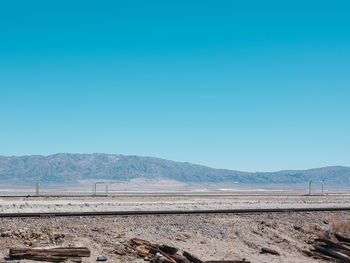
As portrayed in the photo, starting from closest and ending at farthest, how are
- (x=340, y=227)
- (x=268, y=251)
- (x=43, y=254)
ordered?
(x=43, y=254)
(x=268, y=251)
(x=340, y=227)

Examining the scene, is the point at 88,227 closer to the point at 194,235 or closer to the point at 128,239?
the point at 128,239

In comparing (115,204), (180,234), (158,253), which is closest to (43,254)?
(158,253)

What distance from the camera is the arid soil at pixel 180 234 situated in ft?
44.5

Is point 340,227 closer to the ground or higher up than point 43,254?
closer to the ground

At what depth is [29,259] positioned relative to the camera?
11.8m

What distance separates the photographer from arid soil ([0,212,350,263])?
534 inches

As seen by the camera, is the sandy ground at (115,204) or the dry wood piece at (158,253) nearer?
the dry wood piece at (158,253)

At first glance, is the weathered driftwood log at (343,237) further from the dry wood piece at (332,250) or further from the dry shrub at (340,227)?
the dry shrub at (340,227)

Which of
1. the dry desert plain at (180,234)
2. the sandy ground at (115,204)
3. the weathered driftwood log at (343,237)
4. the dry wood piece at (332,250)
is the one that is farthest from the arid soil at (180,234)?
the sandy ground at (115,204)

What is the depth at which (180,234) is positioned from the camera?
15773 mm

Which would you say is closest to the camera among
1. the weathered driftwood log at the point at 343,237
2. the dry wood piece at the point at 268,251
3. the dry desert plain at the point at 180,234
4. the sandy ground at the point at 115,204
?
the dry desert plain at the point at 180,234

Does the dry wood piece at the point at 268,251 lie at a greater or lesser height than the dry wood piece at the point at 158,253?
lesser

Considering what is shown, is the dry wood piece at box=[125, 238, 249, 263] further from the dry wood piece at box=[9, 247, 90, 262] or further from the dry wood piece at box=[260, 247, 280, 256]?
the dry wood piece at box=[260, 247, 280, 256]

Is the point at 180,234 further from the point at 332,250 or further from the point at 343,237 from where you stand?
the point at 343,237
